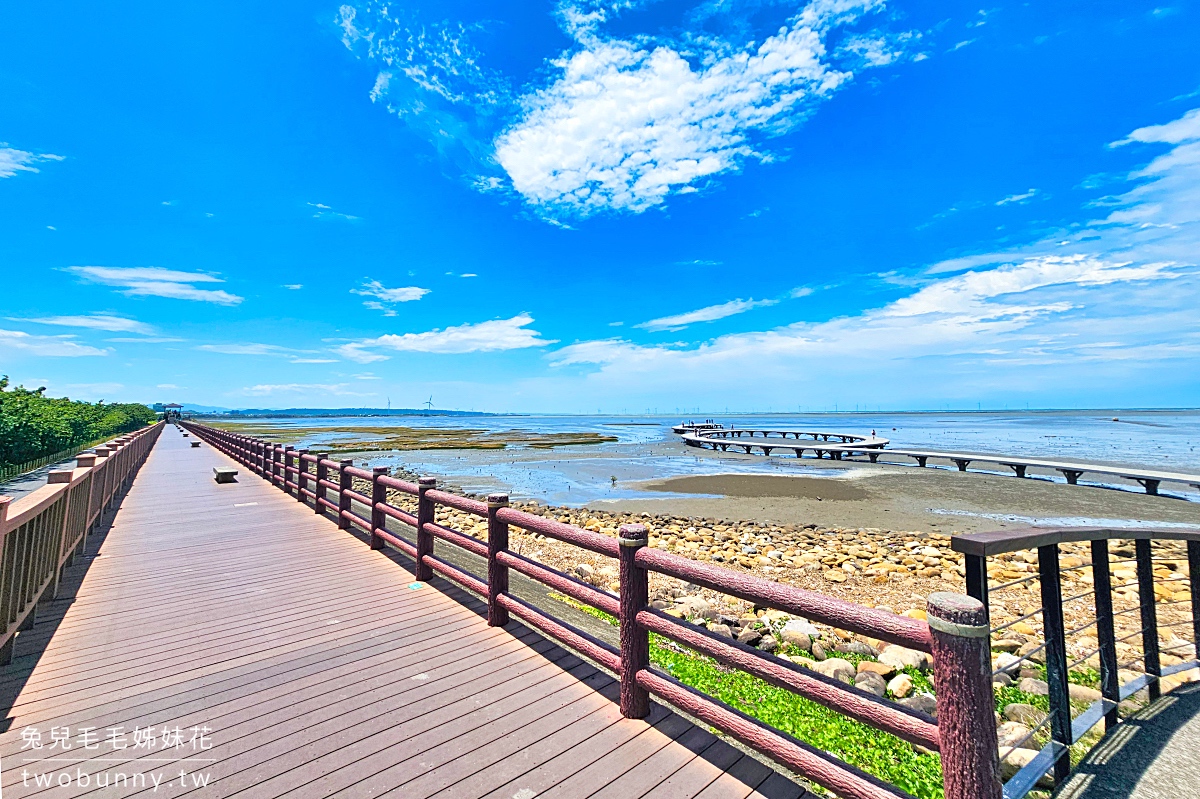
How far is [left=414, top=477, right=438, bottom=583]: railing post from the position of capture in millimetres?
6441

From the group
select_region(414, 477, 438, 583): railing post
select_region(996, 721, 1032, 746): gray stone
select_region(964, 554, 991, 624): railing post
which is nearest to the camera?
select_region(964, 554, 991, 624): railing post

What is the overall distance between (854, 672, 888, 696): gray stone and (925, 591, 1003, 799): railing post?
339 centimetres

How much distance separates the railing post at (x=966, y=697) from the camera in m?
2.10

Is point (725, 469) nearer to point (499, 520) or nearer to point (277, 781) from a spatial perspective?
point (499, 520)

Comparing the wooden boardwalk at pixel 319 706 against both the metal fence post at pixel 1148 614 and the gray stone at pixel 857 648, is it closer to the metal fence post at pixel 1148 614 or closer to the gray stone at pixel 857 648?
the metal fence post at pixel 1148 614

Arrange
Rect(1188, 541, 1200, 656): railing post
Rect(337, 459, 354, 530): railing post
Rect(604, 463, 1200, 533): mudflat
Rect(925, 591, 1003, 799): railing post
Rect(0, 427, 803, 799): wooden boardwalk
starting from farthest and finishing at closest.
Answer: Rect(604, 463, 1200, 533): mudflat
Rect(337, 459, 354, 530): railing post
Rect(1188, 541, 1200, 656): railing post
Rect(0, 427, 803, 799): wooden boardwalk
Rect(925, 591, 1003, 799): railing post

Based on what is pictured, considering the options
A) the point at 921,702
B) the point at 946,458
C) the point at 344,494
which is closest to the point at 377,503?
the point at 344,494

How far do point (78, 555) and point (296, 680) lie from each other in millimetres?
6294

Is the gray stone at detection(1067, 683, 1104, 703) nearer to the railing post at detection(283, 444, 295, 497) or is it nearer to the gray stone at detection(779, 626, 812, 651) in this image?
the gray stone at detection(779, 626, 812, 651)

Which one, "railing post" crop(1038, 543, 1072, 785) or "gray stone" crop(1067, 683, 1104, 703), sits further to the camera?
"gray stone" crop(1067, 683, 1104, 703)

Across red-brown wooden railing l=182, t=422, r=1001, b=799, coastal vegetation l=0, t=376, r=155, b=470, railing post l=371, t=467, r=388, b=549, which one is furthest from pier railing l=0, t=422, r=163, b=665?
coastal vegetation l=0, t=376, r=155, b=470

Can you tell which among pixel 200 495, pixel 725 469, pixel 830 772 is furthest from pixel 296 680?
pixel 725 469

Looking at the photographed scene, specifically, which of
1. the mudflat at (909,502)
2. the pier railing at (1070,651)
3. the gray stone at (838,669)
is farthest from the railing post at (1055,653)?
the mudflat at (909,502)

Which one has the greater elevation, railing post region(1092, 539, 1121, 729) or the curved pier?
railing post region(1092, 539, 1121, 729)
